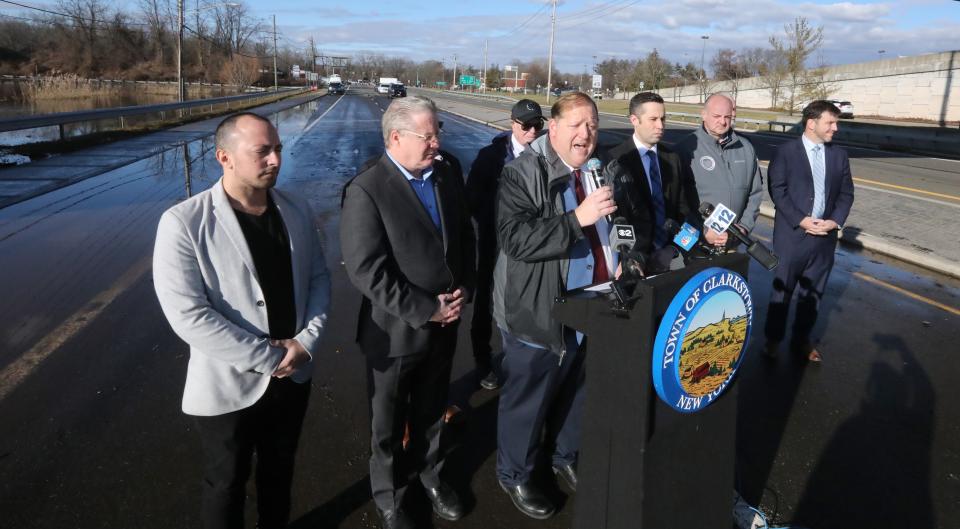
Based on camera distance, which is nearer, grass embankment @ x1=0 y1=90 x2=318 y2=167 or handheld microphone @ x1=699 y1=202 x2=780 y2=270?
handheld microphone @ x1=699 y1=202 x2=780 y2=270

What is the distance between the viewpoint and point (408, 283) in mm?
2588

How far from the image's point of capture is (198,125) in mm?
24297

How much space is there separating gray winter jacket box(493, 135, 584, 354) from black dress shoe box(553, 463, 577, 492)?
0.89 m

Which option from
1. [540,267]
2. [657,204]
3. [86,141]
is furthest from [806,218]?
[86,141]

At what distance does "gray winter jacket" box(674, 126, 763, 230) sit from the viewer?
13.8ft

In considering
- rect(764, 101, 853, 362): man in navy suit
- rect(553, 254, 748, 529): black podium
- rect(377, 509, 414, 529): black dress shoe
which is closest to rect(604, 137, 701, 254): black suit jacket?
rect(764, 101, 853, 362): man in navy suit

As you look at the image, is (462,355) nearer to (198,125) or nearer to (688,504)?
(688,504)

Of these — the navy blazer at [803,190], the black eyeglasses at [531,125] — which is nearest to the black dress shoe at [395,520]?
the black eyeglasses at [531,125]

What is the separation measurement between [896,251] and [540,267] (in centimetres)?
749

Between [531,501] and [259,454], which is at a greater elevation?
[259,454]

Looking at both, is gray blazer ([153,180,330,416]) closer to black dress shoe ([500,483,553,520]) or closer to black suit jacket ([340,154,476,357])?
black suit jacket ([340,154,476,357])

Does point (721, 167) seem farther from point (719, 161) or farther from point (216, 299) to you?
point (216, 299)

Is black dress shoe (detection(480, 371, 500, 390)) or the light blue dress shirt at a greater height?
the light blue dress shirt

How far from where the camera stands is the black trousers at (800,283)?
181 inches
